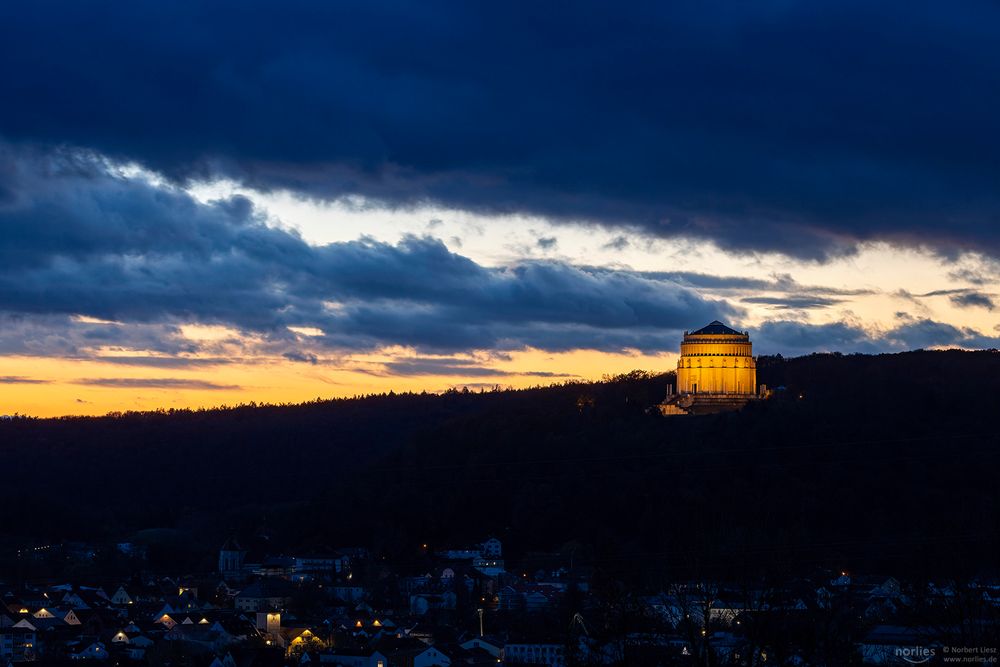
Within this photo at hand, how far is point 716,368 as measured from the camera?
131 metres

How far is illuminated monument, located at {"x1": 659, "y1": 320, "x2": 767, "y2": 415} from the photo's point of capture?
5138 inches

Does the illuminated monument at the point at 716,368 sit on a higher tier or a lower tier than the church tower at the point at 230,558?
higher

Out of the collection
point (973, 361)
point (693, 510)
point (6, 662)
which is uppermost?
point (973, 361)

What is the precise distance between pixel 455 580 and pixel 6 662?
93.3 ft

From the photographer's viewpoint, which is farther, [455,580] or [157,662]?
[455,580]

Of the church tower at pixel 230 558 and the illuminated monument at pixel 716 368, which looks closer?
the church tower at pixel 230 558

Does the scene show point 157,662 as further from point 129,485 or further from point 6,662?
point 129,485

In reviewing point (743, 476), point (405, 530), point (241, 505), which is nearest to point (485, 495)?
point (405, 530)

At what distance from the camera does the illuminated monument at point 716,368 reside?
428ft

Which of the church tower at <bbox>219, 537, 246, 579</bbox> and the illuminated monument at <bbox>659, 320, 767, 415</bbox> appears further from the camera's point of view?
the illuminated monument at <bbox>659, 320, 767, 415</bbox>

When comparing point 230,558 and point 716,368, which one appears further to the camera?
point 716,368

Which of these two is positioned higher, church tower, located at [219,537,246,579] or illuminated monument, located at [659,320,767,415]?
illuminated monument, located at [659,320,767,415]

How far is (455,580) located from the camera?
97.1 metres

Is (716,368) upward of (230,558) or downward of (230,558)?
upward
